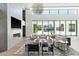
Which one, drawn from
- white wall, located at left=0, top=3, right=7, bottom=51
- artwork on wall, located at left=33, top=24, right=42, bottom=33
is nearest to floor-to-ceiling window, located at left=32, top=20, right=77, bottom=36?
artwork on wall, located at left=33, top=24, right=42, bottom=33

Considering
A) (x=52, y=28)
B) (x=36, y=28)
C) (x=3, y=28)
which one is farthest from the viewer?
(x=52, y=28)

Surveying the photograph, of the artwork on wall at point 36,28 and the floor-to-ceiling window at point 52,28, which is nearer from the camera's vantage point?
the artwork on wall at point 36,28

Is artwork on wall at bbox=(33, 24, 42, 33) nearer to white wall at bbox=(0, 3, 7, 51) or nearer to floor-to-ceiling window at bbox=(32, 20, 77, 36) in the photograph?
floor-to-ceiling window at bbox=(32, 20, 77, 36)

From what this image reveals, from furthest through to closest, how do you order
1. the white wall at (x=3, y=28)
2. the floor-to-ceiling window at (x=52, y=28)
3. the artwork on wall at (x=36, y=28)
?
1. the floor-to-ceiling window at (x=52, y=28)
2. the artwork on wall at (x=36, y=28)
3. the white wall at (x=3, y=28)

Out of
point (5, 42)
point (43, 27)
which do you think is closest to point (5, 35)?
point (5, 42)

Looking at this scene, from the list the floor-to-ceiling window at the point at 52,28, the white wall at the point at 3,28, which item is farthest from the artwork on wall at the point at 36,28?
the white wall at the point at 3,28

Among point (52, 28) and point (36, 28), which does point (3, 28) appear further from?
point (52, 28)

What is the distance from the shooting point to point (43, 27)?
11.8m

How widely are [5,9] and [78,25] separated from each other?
30.5ft

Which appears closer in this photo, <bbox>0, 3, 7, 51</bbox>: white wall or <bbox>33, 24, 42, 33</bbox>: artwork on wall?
<bbox>0, 3, 7, 51</bbox>: white wall

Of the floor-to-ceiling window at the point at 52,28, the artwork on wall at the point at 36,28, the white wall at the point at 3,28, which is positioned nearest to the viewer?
the white wall at the point at 3,28

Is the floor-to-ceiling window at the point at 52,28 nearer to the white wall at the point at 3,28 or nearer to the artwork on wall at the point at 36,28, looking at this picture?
the artwork on wall at the point at 36,28

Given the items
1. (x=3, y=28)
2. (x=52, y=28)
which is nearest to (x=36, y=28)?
(x=52, y=28)

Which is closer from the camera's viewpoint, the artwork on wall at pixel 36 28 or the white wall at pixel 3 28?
the white wall at pixel 3 28
